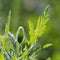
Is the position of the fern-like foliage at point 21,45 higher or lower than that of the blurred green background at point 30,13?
lower

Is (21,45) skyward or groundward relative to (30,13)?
groundward

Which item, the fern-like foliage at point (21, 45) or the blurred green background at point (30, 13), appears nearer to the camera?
the fern-like foliage at point (21, 45)

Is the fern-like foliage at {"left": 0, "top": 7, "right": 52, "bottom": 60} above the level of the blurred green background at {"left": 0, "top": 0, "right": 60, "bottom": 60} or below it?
below

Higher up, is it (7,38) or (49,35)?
(49,35)

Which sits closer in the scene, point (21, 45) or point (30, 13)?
point (21, 45)

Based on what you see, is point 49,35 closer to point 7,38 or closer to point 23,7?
point 23,7

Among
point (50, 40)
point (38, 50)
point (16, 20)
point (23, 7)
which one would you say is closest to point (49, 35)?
point (50, 40)

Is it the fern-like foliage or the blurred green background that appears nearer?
the fern-like foliage

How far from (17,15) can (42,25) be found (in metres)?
2.15

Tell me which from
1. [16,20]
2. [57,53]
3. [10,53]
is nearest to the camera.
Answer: [10,53]

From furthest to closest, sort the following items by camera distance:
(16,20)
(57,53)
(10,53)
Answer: (16,20)
(57,53)
(10,53)

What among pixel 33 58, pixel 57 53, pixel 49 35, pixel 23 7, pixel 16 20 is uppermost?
pixel 23 7

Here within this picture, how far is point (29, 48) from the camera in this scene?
909mm

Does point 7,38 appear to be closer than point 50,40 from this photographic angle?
Yes
